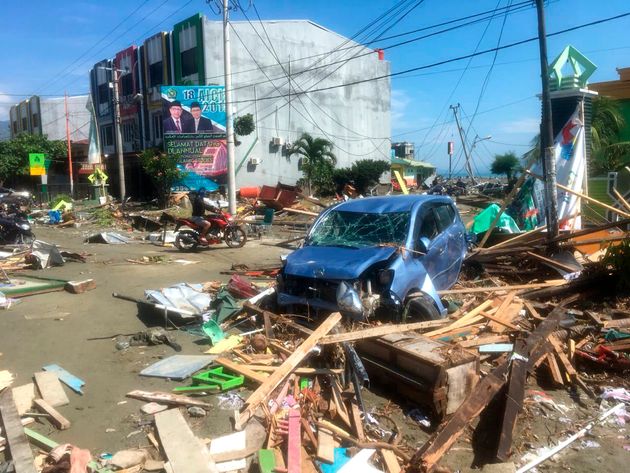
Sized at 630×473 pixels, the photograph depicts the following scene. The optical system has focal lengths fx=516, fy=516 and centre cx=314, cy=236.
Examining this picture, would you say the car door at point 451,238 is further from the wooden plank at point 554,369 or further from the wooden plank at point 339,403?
the wooden plank at point 339,403

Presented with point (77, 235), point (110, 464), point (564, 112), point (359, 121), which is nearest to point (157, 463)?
point (110, 464)

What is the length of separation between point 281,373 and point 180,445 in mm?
1088

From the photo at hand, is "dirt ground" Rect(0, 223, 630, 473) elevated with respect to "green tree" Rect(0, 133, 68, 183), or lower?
lower

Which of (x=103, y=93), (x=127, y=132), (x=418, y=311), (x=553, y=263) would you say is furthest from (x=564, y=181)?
(x=103, y=93)

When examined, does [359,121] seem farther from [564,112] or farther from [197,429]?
Answer: [197,429]

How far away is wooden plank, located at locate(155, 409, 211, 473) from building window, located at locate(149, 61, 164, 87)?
33.6 meters

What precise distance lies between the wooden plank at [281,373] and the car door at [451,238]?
10.4 ft

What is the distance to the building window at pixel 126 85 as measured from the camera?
37594 millimetres

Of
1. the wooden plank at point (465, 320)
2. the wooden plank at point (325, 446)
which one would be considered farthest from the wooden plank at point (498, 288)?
the wooden plank at point (325, 446)

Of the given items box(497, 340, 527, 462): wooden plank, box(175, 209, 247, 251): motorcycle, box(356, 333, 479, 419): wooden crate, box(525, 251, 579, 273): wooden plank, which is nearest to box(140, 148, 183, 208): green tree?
box(175, 209, 247, 251): motorcycle

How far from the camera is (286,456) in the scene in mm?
4031

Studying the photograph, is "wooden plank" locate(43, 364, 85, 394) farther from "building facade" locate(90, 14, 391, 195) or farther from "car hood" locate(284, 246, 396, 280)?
"building facade" locate(90, 14, 391, 195)

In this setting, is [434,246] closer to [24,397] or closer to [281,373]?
[281,373]

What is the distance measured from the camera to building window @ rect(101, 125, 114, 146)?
41.9 metres
